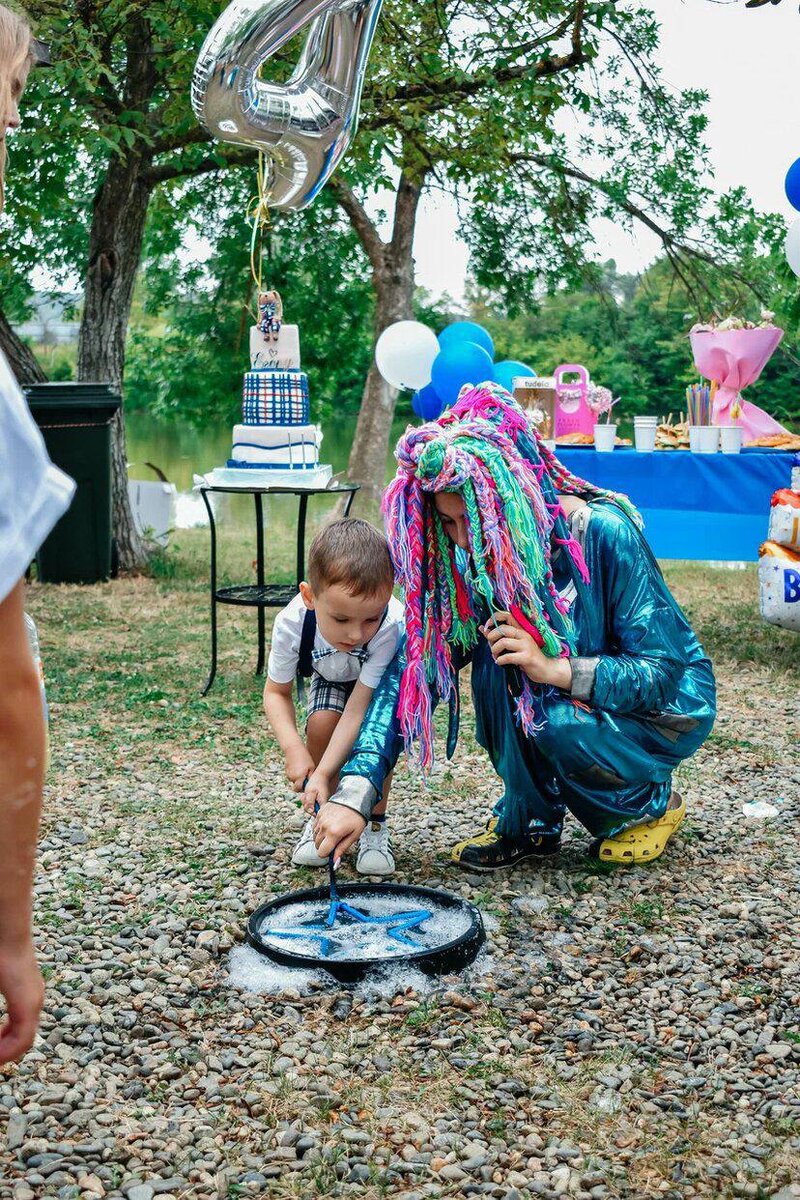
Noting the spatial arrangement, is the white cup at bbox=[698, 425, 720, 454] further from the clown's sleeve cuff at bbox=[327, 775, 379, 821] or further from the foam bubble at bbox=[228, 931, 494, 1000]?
the foam bubble at bbox=[228, 931, 494, 1000]

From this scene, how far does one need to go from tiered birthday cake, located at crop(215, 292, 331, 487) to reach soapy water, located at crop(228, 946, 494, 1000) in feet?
8.45

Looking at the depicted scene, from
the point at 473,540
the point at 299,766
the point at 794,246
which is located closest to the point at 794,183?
the point at 794,246

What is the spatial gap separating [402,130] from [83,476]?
2818 mm

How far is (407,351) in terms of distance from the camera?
683 cm

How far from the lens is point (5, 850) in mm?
1039

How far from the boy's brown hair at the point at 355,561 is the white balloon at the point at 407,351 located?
4.15 meters

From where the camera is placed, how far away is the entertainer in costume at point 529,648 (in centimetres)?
269

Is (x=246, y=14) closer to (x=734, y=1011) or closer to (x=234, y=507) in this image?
(x=734, y=1011)

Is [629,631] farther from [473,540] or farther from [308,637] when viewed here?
[308,637]

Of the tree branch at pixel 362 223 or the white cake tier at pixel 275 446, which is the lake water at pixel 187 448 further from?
the white cake tier at pixel 275 446

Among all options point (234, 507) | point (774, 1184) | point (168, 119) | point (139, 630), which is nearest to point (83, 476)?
point (139, 630)

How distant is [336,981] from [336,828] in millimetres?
300

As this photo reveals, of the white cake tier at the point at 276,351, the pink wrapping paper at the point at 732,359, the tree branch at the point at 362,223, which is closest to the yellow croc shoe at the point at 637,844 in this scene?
the white cake tier at the point at 276,351

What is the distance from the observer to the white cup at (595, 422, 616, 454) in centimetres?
622
